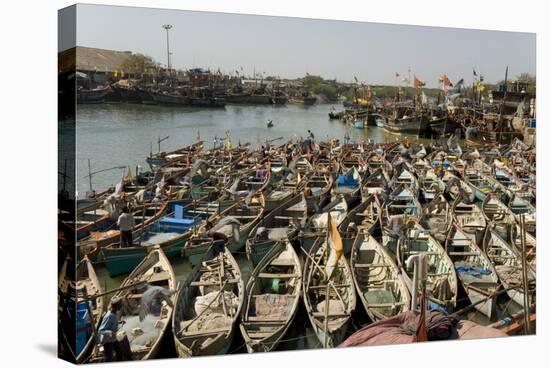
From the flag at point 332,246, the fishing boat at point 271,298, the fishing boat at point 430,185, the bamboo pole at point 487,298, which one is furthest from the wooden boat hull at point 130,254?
the bamboo pole at point 487,298

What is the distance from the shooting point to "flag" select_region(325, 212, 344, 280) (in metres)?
9.05

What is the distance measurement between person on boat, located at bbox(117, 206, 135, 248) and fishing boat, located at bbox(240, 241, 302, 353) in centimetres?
147

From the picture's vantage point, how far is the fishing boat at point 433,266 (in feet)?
30.5

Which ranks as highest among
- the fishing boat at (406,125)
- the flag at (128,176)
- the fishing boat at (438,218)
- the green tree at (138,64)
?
the green tree at (138,64)

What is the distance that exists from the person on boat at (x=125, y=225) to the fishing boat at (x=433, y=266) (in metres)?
3.25

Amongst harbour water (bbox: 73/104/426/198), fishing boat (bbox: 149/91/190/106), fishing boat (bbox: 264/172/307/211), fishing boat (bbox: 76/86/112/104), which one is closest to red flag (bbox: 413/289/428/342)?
fishing boat (bbox: 264/172/307/211)

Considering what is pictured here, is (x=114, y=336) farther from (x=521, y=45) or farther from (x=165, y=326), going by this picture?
(x=521, y=45)

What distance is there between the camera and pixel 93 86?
25.1ft

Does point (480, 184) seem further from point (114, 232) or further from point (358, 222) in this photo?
point (114, 232)

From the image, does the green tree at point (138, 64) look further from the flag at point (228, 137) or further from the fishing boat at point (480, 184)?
the fishing boat at point (480, 184)

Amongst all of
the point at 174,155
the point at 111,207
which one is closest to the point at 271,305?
the point at 174,155

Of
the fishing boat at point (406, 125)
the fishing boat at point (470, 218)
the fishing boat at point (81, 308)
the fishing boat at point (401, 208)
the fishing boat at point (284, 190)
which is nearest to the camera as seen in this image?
the fishing boat at point (81, 308)

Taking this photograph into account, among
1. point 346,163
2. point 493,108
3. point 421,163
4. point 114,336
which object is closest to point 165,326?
point 114,336

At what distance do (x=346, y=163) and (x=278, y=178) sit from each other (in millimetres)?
816
